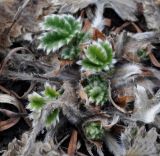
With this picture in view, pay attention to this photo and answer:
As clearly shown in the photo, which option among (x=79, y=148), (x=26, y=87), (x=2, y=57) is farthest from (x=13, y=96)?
(x=79, y=148)

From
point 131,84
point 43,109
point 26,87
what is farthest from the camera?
point 26,87

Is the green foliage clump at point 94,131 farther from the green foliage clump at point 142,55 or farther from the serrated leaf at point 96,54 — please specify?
the green foliage clump at point 142,55

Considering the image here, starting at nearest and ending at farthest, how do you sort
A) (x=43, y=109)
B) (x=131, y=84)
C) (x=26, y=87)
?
(x=43, y=109), (x=131, y=84), (x=26, y=87)

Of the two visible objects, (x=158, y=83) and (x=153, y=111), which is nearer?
(x=153, y=111)

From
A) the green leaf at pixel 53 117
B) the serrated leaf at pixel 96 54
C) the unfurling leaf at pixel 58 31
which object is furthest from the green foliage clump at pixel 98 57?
the green leaf at pixel 53 117

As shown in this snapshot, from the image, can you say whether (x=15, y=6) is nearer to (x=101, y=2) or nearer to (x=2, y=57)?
(x=2, y=57)

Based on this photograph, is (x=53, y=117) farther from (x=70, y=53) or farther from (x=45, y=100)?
(x=70, y=53)

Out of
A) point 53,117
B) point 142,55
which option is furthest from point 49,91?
point 142,55

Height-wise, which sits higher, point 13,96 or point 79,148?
point 13,96

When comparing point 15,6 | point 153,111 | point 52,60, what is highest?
point 15,6
